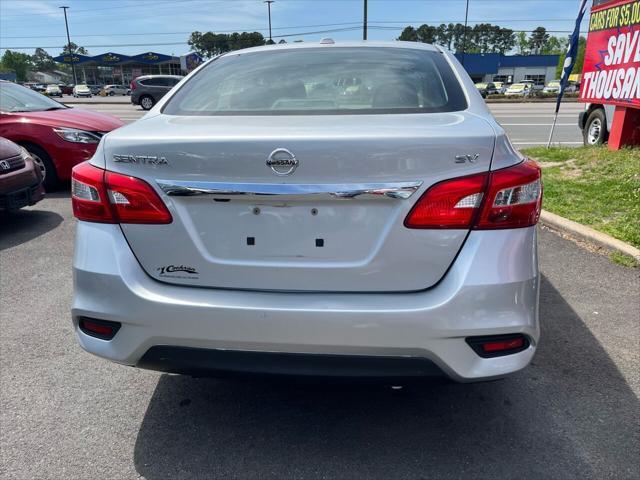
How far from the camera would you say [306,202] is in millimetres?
1870

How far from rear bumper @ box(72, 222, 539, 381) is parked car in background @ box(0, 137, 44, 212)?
4.18 m

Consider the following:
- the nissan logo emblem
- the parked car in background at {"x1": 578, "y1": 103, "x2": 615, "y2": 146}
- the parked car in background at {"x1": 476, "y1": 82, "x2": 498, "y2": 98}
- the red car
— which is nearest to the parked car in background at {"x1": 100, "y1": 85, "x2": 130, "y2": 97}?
the parked car in background at {"x1": 476, "y1": 82, "x2": 498, "y2": 98}

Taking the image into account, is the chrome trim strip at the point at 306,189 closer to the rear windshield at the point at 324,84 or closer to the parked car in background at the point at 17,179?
the rear windshield at the point at 324,84

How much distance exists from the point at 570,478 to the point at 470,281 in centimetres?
97

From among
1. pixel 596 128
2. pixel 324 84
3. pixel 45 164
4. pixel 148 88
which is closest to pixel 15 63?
pixel 148 88

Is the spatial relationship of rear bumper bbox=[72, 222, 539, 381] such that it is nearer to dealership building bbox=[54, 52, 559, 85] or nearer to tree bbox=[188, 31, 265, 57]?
dealership building bbox=[54, 52, 559, 85]

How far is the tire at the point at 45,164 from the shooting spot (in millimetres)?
7199

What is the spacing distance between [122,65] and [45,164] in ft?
292

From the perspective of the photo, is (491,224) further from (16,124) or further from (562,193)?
(16,124)

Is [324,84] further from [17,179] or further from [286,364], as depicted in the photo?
[17,179]

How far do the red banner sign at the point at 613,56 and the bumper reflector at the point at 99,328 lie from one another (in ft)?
28.1

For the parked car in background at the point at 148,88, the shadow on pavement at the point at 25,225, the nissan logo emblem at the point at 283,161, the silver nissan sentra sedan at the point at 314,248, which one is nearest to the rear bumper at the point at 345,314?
the silver nissan sentra sedan at the point at 314,248

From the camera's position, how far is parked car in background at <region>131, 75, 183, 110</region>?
29.5 metres

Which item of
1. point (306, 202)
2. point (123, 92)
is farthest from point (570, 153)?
point (123, 92)
